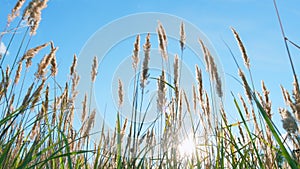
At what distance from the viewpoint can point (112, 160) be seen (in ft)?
7.37

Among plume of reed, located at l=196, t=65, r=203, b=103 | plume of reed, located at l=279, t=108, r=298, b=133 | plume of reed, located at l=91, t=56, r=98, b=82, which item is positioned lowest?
plume of reed, located at l=279, t=108, r=298, b=133

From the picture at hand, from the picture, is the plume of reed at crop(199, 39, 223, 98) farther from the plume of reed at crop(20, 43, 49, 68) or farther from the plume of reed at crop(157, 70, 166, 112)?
the plume of reed at crop(20, 43, 49, 68)

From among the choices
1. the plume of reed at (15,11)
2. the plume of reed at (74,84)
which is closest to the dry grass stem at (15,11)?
the plume of reed at (15,11)

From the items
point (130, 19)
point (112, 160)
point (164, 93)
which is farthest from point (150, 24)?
point (112, 160)

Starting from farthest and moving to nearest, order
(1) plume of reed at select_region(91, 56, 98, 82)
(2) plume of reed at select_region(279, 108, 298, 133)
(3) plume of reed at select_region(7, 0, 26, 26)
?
(1) plume of reed at select_region(91, 56, 98, 82)
(3) plume of reed at select_region(7, 0, 26, 26)
(2) plume of reed at select_region(279, 108, 298, 133)

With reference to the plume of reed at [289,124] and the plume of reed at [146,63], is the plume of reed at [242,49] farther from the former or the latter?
the plume of reed at [289,124]

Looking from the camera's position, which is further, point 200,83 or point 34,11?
point 200,83

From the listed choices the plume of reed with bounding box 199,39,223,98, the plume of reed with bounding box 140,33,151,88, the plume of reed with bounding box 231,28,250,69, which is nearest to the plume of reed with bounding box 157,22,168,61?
the plume of reed with bounding box 140,33,151,88

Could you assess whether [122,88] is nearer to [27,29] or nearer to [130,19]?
[27,29]

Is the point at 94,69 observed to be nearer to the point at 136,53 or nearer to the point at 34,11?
the point at 136,53

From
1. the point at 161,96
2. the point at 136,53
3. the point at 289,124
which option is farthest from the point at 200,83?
the point at 289,124

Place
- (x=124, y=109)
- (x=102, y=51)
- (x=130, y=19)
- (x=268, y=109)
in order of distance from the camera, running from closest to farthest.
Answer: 1. (x=268, y=109)
2. (x=124, y=109)
3. (x=102, y=51)
4. (x=130, y=19)

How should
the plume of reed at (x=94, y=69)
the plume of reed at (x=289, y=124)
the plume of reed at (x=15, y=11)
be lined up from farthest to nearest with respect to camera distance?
the plume of reed at (x=94, y=69)
the plume of reed at (x=15, y=11)
the plume of reed at (x=289, y=124)

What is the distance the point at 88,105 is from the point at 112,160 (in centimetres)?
91
